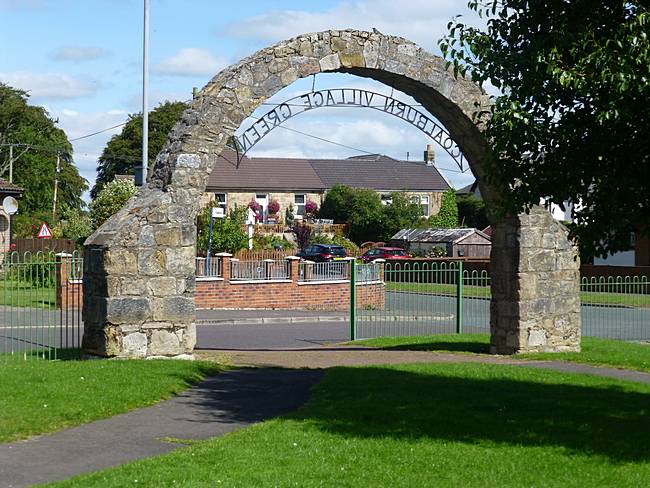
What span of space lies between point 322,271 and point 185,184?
17.3 m

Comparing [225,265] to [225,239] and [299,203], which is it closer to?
[225,239]

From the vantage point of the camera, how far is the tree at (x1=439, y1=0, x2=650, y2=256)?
29.8 ft

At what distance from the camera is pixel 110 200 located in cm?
3453

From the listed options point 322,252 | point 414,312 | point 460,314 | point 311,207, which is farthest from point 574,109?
point 311,207

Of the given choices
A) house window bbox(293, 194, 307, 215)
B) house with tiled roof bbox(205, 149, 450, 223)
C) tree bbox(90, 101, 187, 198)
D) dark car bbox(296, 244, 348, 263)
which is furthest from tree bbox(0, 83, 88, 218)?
dark car bbox(296, 244, 348, 263)

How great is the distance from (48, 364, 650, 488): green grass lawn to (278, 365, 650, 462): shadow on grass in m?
0.01

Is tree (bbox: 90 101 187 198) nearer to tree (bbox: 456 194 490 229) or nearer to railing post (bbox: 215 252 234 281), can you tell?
tree (bbox: 456 194 490 229)

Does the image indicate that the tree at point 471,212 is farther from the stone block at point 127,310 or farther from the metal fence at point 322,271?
the stone block at point 127,310

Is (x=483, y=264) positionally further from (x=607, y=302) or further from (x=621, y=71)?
(x=621, y=71)

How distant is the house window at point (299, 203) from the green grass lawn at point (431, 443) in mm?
59326

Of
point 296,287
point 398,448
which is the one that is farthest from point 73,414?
point 296,287

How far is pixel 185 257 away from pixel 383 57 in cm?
419

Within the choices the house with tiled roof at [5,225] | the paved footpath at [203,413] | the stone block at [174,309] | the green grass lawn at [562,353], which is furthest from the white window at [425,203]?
the stone block at [174,309]

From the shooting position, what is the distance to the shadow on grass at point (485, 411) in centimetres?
930
